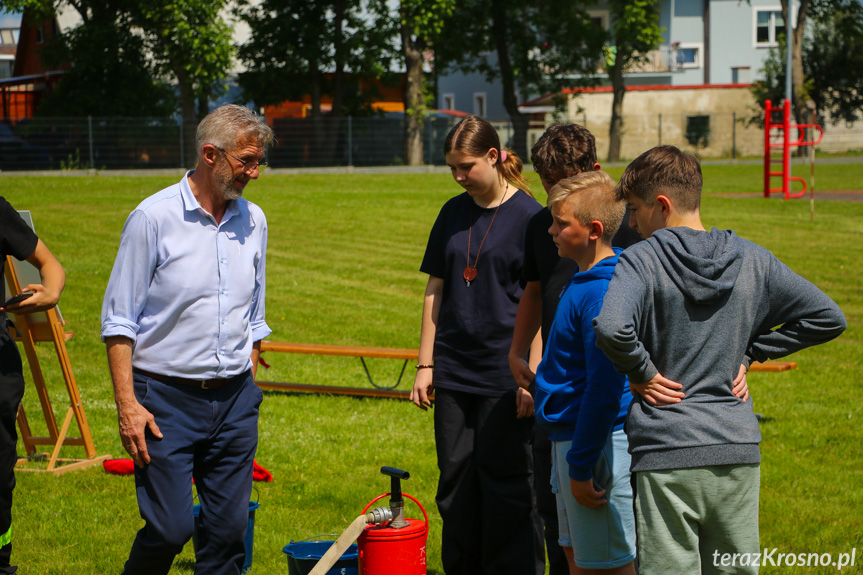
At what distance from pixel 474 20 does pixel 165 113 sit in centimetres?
1563

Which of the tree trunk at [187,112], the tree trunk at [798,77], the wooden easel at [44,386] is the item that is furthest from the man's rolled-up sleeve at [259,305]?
the tree trunk at [798,77]

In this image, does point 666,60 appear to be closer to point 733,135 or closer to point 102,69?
point 733,135

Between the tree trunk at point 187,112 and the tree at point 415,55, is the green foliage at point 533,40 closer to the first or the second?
the tree at point 415,55

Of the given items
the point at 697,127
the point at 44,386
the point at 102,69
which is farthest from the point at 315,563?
the point at 697,127

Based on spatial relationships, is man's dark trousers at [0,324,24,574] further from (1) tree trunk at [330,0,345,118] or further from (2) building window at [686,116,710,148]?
(2) building window at [686,116,710,148]

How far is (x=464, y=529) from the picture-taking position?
4.43m

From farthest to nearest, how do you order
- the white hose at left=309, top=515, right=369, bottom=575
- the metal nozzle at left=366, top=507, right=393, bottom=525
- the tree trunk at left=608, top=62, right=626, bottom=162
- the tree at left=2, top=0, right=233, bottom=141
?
the tree trunk at left=608, top=62, right=626, bottom=162, the tree at left=2, top=0, right=233, bottom=141, the metal nozzle at left=366, top=507, right=393, bottom=525, the white hose at left=309, top=515, right=369, bottom=575

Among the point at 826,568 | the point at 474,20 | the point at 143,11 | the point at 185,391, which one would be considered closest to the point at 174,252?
the point at 185,391

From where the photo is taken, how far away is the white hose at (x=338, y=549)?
143 inches

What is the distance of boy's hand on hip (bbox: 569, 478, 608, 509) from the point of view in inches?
125

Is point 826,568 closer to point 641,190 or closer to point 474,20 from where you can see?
point 641,190

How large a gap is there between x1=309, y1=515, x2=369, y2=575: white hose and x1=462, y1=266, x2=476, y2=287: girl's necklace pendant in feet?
3.99

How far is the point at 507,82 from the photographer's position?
47.0m

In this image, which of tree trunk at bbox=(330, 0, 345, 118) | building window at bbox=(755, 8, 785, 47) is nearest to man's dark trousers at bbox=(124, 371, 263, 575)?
tree trunk at bbox=(330, 0, 345, 118)
